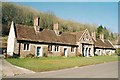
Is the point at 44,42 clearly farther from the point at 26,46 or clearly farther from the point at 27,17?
the point at 27,17

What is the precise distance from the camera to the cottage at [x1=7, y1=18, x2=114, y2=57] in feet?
119

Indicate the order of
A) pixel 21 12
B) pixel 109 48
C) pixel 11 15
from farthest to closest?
pixel 21 12 < pixel 11 15 < pixel 109 48

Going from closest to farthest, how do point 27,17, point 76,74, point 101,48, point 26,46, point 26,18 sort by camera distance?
point 76,74, point 26,46, point 101,48, point 26,18, point 27,17

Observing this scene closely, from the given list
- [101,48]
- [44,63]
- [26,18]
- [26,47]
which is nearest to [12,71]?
[44,63]

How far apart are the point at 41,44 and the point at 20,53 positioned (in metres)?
4.86

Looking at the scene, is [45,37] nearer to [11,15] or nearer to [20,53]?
[20,53]

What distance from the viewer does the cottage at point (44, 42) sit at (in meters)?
36.4

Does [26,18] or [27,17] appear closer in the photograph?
[26,18]

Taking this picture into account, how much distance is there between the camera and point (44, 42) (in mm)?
39719

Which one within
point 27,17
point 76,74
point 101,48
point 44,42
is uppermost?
point 27,17

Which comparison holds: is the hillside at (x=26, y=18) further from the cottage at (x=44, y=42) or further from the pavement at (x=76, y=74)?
the pavement at (x=76, y=74)

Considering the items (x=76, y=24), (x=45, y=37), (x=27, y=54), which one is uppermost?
(x=76, y=24)

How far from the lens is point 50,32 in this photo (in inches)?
1759

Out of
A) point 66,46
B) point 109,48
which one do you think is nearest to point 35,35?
point 66,46
